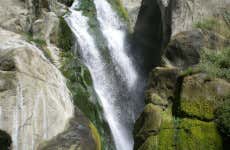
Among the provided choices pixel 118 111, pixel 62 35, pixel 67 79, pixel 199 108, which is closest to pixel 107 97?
pixel 118 111

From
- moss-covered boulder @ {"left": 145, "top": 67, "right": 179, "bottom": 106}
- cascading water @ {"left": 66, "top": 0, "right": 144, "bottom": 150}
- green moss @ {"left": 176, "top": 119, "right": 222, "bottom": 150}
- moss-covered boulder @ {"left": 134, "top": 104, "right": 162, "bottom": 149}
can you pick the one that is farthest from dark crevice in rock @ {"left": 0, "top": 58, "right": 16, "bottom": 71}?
cascading water @ {"left": 66, "top": 0, "right": 144, "bottom": 150}

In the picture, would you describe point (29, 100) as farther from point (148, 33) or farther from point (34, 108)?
point (148, 33)

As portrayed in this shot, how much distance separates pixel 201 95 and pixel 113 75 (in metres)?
7.28

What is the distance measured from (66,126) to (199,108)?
3809 mm

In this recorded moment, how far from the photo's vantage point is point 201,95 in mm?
10062

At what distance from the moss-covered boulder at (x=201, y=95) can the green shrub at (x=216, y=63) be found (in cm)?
40

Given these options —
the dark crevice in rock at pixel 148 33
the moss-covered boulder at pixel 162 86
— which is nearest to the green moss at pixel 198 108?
the moss-covered boulder at pixel 162 86

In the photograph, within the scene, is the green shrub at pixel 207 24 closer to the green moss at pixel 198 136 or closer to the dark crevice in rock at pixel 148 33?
the dark crevice in rock at pixel 148 33

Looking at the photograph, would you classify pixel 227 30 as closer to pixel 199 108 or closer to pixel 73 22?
pixel 199 108

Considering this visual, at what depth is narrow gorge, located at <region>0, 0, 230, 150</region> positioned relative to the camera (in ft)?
31.4

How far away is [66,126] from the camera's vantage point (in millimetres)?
10008

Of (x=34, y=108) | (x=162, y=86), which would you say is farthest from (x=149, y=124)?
(x=34, y=108)

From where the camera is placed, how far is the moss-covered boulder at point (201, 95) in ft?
32.3

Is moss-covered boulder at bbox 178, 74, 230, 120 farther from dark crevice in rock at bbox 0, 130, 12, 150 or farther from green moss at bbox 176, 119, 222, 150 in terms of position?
dark crevice in rock at bbox 0, 130, 12, 150
